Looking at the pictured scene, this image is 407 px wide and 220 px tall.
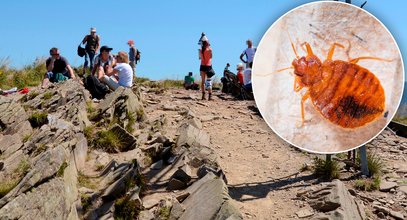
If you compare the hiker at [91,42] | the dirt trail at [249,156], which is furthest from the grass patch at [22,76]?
the dirt trail at [249,156]

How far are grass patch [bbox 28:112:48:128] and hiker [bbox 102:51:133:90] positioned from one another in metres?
3.88

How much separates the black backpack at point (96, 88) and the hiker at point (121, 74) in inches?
11.1

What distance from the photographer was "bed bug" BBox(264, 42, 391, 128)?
8906mm

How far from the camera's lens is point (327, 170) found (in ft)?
32.1

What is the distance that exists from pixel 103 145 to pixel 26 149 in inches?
84.7

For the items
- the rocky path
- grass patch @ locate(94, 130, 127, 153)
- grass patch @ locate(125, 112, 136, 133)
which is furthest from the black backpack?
grass patch @ locate(94, 130, 127, 153)

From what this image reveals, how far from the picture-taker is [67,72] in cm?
1573

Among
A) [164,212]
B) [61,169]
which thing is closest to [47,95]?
[61,169]

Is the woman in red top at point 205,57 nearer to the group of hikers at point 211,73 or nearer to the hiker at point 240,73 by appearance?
the group of hikers at point 211,73

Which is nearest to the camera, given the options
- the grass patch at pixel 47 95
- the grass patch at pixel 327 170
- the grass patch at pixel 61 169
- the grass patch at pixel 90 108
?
the grass patch at pixel 61 169

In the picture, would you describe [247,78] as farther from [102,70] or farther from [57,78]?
[57,78]

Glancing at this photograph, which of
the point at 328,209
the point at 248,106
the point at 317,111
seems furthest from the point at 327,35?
the point at 248,106

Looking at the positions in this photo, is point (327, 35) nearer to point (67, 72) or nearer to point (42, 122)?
point (42, 122)

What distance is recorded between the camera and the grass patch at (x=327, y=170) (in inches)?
383
